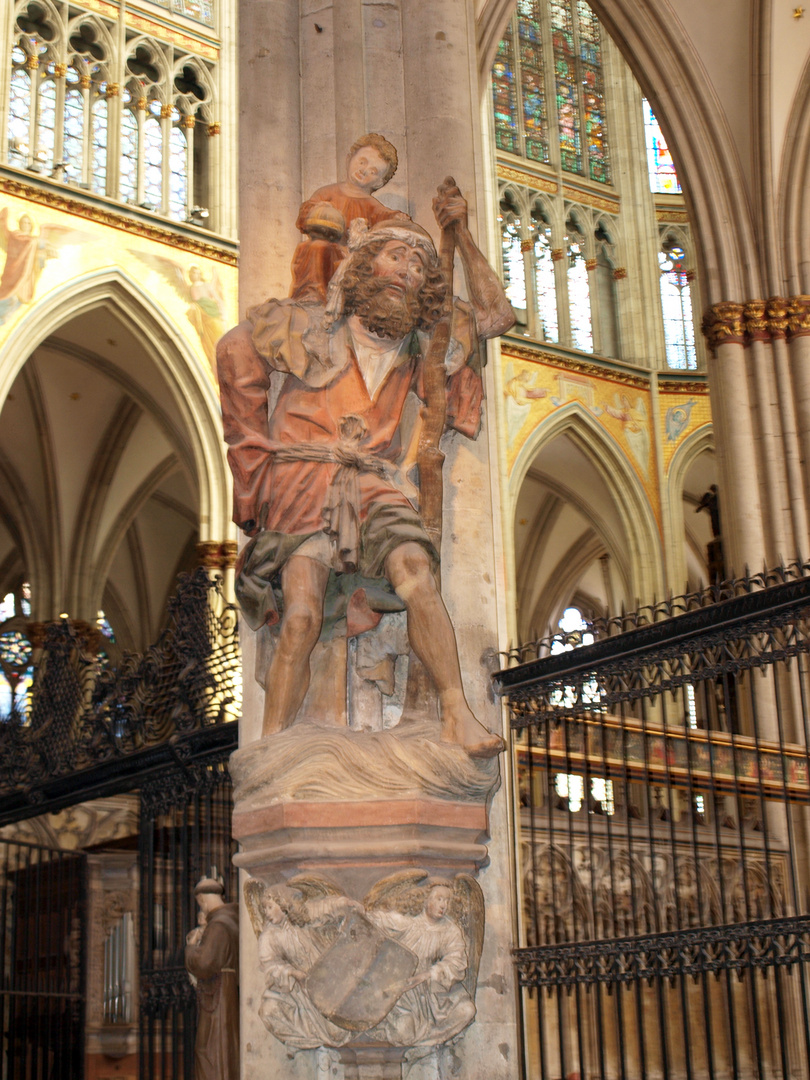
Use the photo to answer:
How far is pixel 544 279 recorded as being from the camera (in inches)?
717

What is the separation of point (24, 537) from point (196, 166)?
194 inches

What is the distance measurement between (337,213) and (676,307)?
15.2 metres

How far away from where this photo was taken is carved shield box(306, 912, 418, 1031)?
3.82 meters

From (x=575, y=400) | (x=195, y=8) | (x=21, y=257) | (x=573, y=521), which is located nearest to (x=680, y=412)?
(x=575, y=400)

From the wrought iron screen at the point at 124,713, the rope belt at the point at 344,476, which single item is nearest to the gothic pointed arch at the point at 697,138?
the wrought iron screen at the point at 124,713

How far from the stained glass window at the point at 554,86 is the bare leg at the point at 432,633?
49.5 ft

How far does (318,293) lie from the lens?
4.45m

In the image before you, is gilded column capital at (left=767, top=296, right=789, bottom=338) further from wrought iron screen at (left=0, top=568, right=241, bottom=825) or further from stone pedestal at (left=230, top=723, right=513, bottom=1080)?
stone pedestal at (left=230, top=723, right=513, bottom=1080)

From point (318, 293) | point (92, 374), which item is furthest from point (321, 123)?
point (92, 374)

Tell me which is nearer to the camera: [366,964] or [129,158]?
[366,964]

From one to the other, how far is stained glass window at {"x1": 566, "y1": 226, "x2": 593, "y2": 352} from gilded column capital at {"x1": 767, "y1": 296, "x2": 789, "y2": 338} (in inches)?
293

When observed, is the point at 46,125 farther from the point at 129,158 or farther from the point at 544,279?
the point at 544,279

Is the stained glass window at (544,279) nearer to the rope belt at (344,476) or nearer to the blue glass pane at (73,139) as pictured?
the blue glass pane at (73,139)

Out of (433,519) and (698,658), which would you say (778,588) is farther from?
(433,519)
